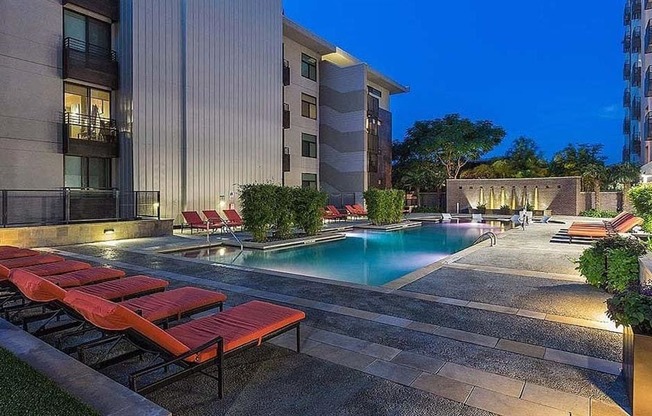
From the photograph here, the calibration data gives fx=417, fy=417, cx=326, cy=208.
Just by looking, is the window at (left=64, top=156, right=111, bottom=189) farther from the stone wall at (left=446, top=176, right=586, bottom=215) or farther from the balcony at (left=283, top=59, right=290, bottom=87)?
the stone wall at (left=446, top=176, right=586, bottom=215)

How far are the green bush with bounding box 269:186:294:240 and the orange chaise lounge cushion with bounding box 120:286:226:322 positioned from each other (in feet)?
29.9

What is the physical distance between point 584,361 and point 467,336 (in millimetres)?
1074

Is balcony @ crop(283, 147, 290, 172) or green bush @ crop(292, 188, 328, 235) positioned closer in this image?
green bush @ crop(292, 188, 328, 235)

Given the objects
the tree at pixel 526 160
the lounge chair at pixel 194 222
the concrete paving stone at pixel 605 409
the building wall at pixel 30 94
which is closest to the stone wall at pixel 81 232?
the lounge chair at pixel 194 222

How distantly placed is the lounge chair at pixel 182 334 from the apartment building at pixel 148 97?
13.3m

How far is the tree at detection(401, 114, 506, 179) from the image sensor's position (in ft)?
112

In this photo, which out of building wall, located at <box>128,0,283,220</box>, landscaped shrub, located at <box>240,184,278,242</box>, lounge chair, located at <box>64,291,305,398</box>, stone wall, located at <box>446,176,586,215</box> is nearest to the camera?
lounge chair, located at <box>64,291,305,398</box>

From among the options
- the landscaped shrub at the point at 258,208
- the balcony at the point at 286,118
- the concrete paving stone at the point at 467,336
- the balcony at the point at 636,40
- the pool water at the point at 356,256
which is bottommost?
the pool water at the point at 356,256

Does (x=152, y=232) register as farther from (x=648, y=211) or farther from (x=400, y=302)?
(x=648, y=211)

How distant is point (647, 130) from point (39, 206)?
26731 mm

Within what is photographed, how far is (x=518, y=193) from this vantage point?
29750mm

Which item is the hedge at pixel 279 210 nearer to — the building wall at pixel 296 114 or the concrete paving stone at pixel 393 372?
the building wall at pixel 296 114

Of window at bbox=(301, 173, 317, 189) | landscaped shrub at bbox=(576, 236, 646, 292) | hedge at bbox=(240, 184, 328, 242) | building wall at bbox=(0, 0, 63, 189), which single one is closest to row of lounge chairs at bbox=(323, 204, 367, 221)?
window at bbox=(301, 173, 317, 189)

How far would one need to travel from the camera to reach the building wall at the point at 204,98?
16.4 m
